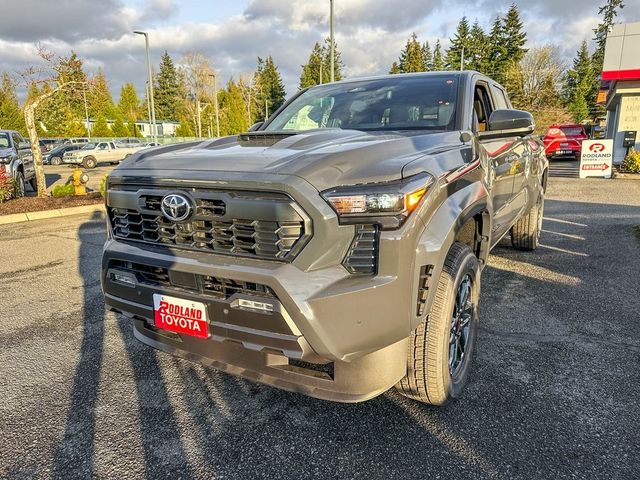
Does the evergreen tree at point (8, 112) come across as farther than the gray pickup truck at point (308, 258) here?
Yes

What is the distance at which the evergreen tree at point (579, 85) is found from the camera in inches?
1972

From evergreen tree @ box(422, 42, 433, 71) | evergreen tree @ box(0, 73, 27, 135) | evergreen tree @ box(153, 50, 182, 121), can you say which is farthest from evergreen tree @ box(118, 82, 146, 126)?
evergreen tree @ box(422, 42, 433, 71)

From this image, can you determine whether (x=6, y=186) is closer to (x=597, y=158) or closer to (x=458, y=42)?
(x=597, y=158)

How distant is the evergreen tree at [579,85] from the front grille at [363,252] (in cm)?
5619

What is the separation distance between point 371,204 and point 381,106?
5.91 feet

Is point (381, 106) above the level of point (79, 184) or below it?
above

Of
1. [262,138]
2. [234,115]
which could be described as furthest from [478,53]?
[262,138]

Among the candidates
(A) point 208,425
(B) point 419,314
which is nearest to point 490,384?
(B) point 419,314

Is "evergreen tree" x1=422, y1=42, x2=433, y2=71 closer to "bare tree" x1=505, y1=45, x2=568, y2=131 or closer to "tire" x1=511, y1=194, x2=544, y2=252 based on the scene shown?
"bare tree" x1=505, y1=45, x2=568, y2=131

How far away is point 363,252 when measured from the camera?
6.43 ft

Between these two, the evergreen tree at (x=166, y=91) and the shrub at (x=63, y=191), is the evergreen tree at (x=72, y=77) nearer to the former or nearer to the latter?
the shrub at (x=63, y=191)

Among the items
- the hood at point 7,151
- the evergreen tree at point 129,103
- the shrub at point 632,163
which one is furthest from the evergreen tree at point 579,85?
the evergreen tree at point 129,103

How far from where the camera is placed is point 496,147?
365cm

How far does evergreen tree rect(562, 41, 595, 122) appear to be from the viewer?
5009 cm
